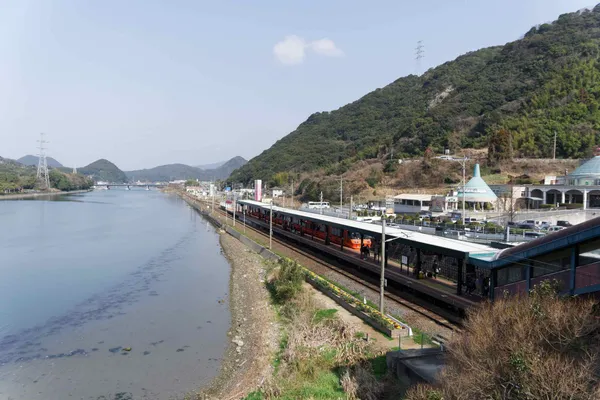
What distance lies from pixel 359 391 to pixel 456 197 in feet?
141

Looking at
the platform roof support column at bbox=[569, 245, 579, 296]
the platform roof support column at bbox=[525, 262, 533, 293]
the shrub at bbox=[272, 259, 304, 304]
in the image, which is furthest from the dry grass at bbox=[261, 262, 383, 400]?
the platform roof support column at bbox=[569, 245, 579, 296]

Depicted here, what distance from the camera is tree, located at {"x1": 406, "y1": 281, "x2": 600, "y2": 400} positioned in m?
6.57

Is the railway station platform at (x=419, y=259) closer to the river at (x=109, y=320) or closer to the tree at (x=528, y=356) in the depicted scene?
the tree at (x=528, y=356)

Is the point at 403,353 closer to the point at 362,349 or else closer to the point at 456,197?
the point at 362,349

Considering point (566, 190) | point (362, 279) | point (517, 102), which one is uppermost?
point (517, 102)

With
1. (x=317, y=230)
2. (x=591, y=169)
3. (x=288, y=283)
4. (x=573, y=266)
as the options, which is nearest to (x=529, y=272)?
(x=573, y=266)

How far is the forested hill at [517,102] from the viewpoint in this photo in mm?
66562

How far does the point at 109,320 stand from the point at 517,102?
8083cm

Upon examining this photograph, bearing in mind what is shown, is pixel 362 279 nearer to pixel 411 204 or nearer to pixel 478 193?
pixel 478 193

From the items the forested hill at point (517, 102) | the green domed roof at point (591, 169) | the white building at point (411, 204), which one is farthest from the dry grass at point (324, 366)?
the forested hill at point (517, 102)

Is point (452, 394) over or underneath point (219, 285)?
over

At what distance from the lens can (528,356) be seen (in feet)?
22.9

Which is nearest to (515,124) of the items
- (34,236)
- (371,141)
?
(371,141)

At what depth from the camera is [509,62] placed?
98.3m
